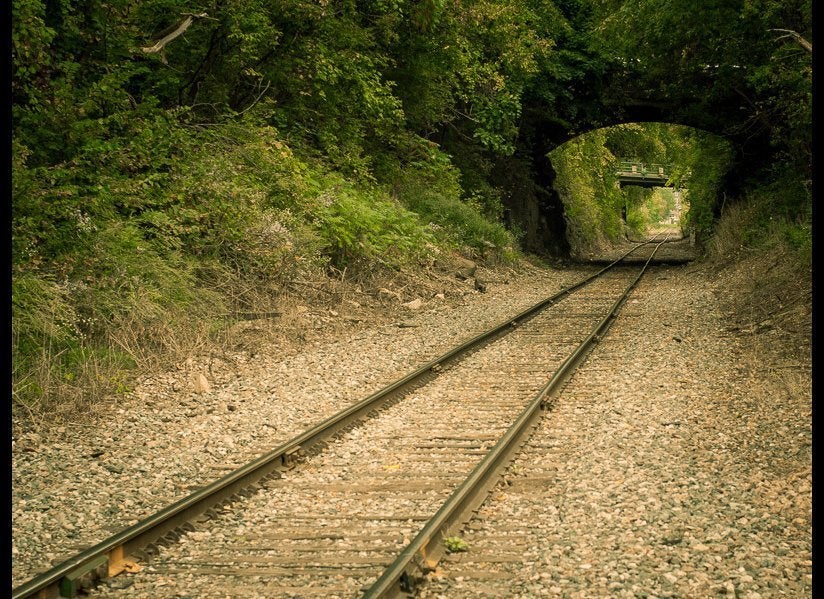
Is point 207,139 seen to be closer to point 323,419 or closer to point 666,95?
point 323,419

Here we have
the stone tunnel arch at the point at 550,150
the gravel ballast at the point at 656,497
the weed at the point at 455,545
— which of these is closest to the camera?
the gravel ballast at the point at 656,497

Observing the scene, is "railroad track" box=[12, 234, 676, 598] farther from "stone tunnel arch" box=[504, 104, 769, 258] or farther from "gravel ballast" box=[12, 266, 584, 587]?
"stone tunnel arch" box=[504, 104, 769, 258]

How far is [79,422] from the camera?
7914 mm

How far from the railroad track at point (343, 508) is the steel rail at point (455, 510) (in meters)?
0.01

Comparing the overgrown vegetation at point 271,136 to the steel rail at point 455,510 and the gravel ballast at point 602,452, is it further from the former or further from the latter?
the steel rail at point 455,510

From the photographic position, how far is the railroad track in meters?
4.72

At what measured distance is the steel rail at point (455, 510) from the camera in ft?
14.7

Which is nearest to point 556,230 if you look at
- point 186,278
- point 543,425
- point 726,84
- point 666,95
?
point 666,95

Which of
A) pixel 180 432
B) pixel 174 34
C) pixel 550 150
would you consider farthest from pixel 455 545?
pixel 550 150

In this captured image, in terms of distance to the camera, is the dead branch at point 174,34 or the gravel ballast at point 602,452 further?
the dead branch at point 174,34

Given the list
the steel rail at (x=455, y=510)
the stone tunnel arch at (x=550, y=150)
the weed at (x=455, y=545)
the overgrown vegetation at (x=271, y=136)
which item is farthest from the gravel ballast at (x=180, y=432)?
the stone tunnel arch at (x=550, y=150)

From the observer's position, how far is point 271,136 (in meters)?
14.5

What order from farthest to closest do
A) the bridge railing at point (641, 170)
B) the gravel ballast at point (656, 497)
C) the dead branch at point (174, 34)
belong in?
the bridge railing at point (641, 170)
the dead branch at point (174, 34)
the gravel ballast at point (656, 497)

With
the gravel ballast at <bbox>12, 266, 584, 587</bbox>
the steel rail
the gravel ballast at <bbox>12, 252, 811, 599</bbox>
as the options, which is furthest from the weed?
the gravel ballast at <bbox>12, 266, 584, 587</bbox>
